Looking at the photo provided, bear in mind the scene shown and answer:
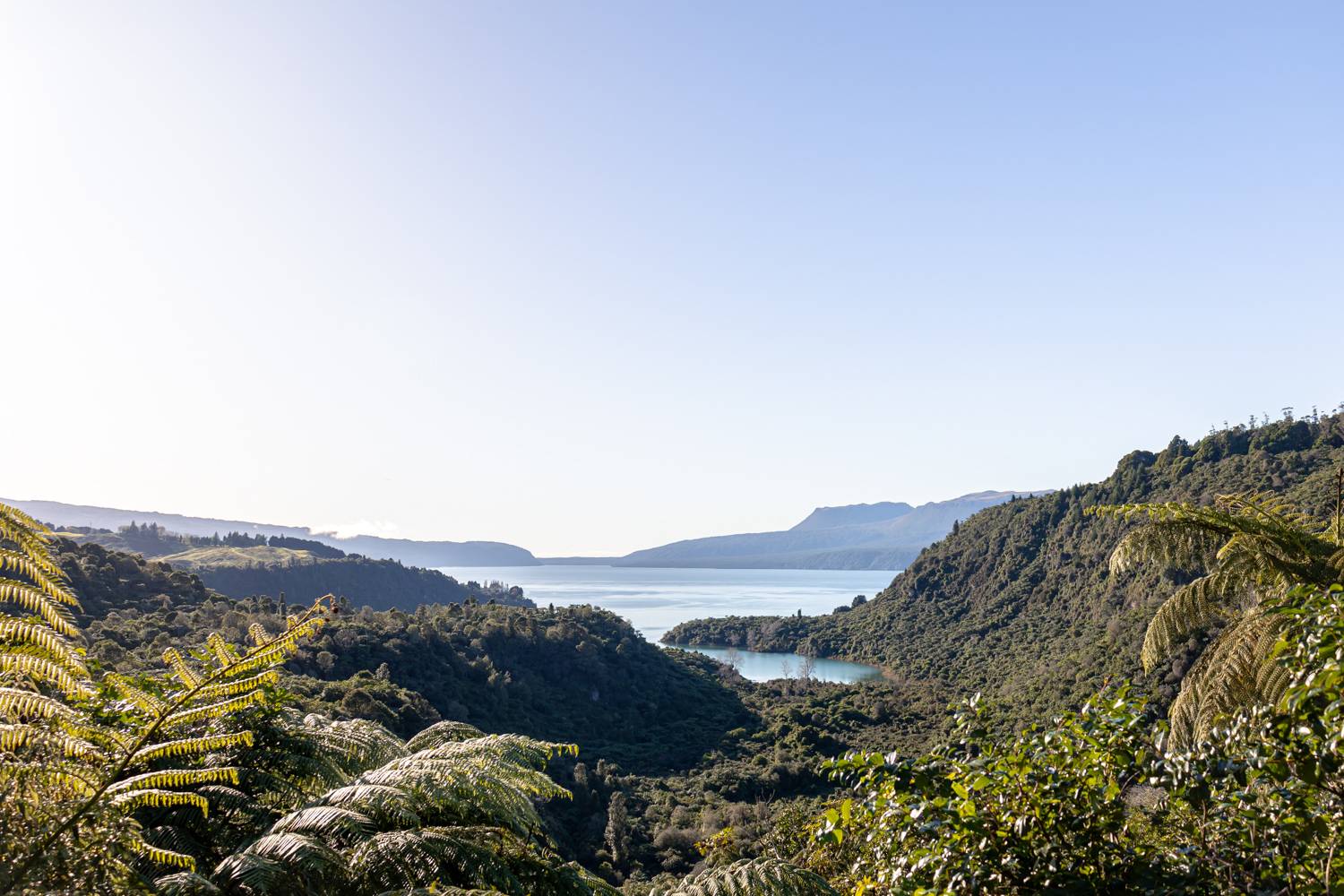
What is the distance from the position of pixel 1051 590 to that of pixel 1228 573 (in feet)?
184

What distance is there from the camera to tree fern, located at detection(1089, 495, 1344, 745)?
4.89 meters

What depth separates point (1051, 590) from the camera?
55.3 m

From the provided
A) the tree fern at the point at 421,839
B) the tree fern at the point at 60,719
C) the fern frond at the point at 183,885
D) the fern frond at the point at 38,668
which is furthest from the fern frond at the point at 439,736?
the fern frond at the point at 38,668

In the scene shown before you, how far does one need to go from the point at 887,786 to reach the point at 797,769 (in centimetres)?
2977

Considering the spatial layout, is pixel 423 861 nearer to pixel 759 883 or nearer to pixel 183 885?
pixel 183 885

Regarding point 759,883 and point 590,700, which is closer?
point 759,883

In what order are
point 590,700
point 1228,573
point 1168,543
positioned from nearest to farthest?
point 1228,573
point 1168,543
point 590,700

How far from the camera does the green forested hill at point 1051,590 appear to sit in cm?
3619

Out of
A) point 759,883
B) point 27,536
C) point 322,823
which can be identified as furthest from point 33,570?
point 759,883

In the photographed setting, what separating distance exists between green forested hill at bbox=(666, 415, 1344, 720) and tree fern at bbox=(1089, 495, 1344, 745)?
68.1 ft

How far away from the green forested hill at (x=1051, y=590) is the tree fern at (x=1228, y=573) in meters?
20.8

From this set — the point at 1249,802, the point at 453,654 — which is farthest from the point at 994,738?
the point at 453,654

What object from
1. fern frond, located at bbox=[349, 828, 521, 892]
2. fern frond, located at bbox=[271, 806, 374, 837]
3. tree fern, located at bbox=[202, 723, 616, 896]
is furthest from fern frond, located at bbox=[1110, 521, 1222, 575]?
fern frond, located at bbox=[271, 806, 374, 837]

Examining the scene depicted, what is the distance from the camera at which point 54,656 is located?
2.35 meters
